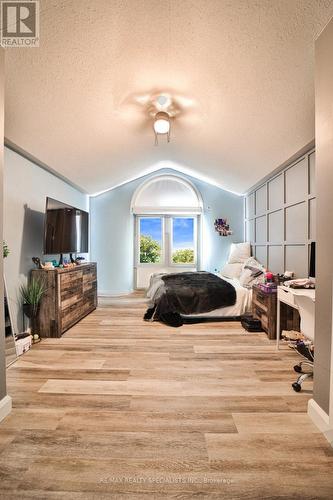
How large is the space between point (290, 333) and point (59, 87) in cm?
340

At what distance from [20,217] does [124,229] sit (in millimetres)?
3092

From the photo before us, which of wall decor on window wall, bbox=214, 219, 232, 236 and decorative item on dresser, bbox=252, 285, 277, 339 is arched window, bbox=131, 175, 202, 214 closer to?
wall decor on window wall, bbox=214, 219, 232, 236

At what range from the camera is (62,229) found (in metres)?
3.46

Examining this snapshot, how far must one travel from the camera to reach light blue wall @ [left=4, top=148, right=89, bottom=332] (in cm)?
276

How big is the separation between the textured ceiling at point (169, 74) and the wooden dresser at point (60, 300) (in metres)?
1.58

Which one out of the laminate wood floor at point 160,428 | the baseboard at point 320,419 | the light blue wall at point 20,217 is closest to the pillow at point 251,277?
the laminate wood floor at point 160,428

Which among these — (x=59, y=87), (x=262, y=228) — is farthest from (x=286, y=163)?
(x=59, y=87)

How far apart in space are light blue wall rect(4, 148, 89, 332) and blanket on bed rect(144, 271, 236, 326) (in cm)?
185

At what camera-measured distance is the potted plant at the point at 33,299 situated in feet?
9.46

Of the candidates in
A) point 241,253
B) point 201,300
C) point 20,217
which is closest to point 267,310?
point 201,300

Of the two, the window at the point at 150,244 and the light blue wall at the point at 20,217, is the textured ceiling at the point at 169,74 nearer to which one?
the light blue wall at the point at 20,217

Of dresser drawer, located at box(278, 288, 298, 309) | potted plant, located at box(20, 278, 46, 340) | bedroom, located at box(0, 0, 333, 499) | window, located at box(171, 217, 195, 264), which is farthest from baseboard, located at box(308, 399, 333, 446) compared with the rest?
window, located at box(171, 217, 195, 264)

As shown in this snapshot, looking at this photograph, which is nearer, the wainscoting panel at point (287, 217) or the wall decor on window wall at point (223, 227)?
the wainscoting panel at point (287, 217)

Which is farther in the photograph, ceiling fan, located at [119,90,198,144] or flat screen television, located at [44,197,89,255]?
flat screen television, located at [44,197,89,255]
